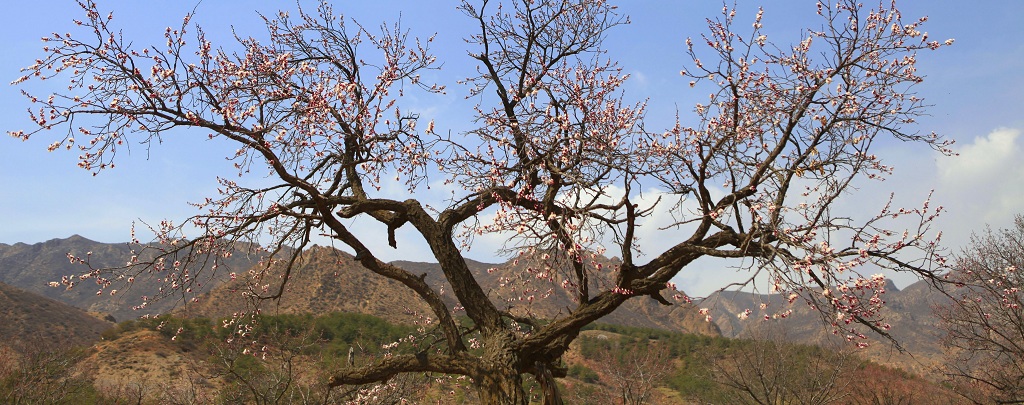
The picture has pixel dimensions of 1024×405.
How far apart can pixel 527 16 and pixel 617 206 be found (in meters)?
3.38

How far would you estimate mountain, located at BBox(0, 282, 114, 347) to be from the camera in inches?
1548

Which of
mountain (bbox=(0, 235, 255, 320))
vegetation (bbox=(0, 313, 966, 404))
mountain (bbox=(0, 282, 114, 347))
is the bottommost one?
vegetation (bbox=(0, 313, 966, 404))

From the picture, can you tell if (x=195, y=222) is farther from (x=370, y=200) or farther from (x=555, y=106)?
(x=555, y=106)

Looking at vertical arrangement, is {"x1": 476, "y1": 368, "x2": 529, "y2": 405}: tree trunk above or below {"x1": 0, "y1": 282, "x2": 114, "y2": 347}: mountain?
below

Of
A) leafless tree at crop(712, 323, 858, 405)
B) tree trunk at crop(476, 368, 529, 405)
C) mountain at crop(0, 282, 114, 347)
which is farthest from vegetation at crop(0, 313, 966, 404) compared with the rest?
mountain at crop(0, 282, 114, 347)

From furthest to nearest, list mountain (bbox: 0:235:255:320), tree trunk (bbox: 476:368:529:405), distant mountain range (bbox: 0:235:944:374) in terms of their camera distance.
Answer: mountain (bbox: 0:235:255:320) < distant mountain range (bbox: 0:235:944:374) < tree trunk (bbox: 476:368:529:405)

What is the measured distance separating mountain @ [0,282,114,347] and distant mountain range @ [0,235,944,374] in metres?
5.32

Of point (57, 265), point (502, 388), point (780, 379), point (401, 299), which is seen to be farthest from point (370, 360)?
point (57, 265)

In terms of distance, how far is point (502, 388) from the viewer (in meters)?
7.64

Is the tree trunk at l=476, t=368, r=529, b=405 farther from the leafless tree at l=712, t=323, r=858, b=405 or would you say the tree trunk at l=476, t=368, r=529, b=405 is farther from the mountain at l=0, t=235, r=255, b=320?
the mountain at l=0, t=235, r=255, b=320

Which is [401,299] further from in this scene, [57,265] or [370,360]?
[57,265]

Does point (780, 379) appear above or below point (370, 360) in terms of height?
below

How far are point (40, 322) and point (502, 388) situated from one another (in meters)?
46.9

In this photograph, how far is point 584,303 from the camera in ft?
26.0
